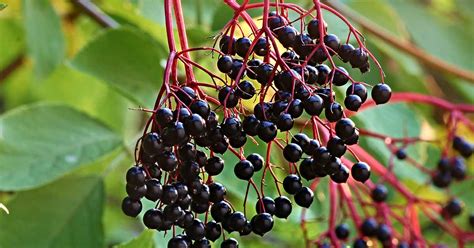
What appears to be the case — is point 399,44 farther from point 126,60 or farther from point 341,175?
point 341,175

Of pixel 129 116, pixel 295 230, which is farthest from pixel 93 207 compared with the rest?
pixel 129 116

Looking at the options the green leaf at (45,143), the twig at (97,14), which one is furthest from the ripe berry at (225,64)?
the twig at (97,14)

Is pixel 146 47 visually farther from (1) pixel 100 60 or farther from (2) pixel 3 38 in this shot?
(2) pixel 3 38

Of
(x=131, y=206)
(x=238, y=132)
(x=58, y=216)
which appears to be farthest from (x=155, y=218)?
(x=58, y=216)

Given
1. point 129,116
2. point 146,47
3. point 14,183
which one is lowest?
point 129,116

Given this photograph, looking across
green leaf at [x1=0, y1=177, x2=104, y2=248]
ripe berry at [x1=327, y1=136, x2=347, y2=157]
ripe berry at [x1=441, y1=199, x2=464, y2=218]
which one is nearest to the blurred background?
green leaf at [x1=0, y1=177, x2=104, y2=248]

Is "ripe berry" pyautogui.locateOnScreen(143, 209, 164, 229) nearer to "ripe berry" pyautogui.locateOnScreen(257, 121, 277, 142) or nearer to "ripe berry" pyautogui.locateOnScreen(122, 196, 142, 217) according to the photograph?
"ripe berry" pyautogui.locateOnScreen(122, 196, 142, 217)

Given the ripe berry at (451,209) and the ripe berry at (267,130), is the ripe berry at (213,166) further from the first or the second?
the ripe berry at (451,209)
